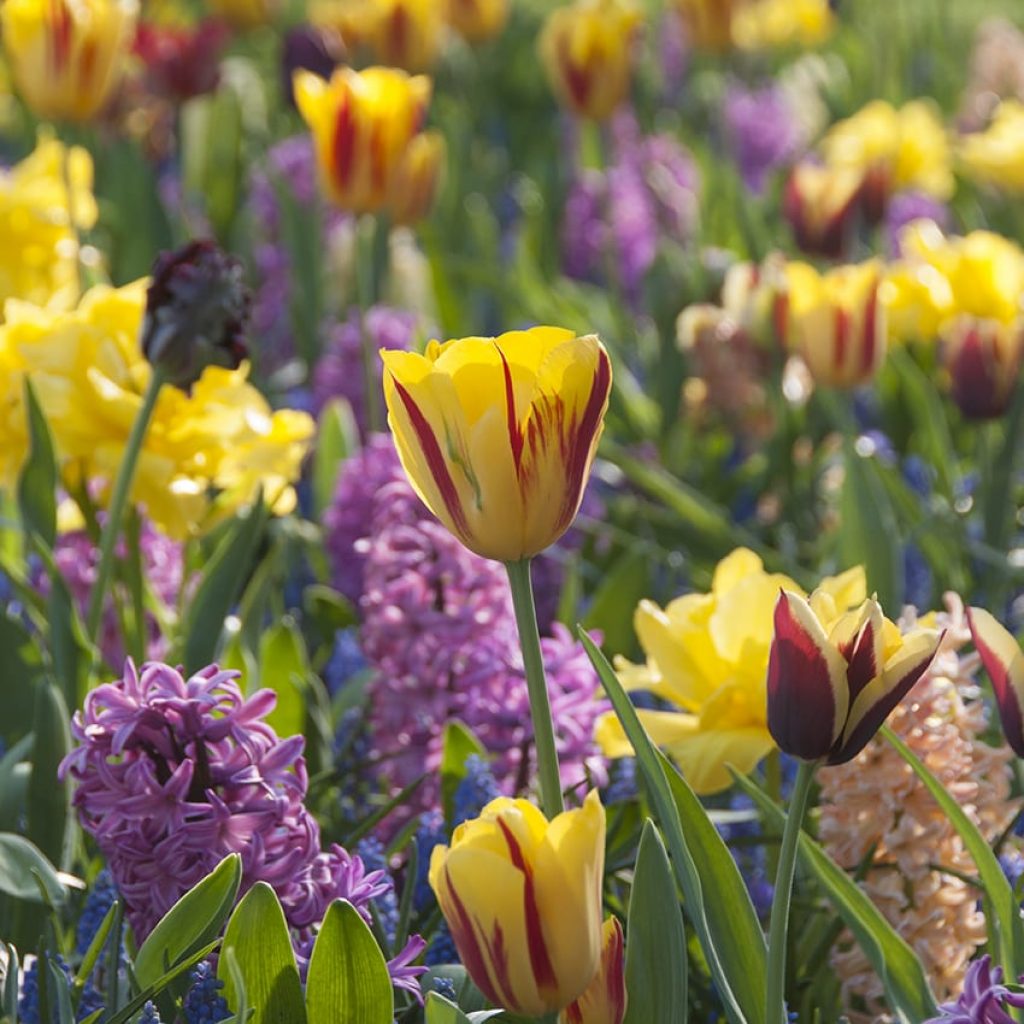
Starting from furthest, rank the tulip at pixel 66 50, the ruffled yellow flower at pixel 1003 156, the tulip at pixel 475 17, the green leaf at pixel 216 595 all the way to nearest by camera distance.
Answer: the tulip at pixel 475 17 < the ruffled yellow flower at pixel 1003 156 < the tulip at pixel 66 50 < the green leaf at pixel 216 595

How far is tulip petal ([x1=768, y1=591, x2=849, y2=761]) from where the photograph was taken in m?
0.80

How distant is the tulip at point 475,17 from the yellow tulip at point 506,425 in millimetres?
2841

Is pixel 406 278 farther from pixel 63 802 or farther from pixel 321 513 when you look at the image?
pixel 63 802

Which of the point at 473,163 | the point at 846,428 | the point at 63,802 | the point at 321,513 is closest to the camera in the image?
the point at 63,802

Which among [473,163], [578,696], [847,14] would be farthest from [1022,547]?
[847,14]

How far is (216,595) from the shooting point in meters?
1.29

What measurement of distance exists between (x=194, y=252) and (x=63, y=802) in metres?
0.37

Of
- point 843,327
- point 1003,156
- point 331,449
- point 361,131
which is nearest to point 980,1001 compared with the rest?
point 843,327

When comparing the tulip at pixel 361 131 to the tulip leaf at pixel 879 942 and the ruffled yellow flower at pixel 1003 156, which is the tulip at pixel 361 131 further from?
the tulip leaf at pixel 879 942

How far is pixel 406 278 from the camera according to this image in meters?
2.62

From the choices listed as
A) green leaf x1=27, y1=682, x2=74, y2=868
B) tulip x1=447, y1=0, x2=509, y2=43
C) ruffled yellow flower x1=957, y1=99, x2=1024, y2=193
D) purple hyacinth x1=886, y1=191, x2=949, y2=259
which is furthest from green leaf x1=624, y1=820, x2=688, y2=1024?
tulip x1=447, y1=0, x2=509, y2=43

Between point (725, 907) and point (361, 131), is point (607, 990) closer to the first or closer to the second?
point (725, 907)

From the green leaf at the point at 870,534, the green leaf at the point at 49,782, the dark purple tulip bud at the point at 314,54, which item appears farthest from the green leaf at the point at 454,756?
the dark purple tulip bud at the point at 314,54

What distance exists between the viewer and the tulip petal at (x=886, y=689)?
2.64 ft
